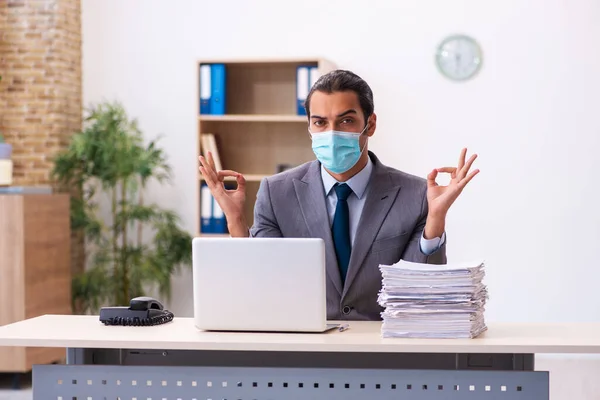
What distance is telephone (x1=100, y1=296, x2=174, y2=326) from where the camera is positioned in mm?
2650

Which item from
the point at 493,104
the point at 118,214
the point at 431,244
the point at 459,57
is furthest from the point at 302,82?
the point at 431,244

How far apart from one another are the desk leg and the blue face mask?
71 centimetres

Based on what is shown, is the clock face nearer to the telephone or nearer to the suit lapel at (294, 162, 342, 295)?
the suit lapel at (294, 162, 342, 295)

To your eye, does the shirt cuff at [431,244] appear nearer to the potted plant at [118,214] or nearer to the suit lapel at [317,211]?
the suit lapel at [317,211]

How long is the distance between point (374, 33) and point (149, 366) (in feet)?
12.5

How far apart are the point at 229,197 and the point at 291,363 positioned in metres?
0.63

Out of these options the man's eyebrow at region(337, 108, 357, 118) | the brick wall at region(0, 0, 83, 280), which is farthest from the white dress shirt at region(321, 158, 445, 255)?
the brick wall at region(0, 0, 83, 280)

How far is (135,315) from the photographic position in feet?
8.72

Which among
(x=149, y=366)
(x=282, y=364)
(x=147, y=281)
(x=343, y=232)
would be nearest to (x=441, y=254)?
(x=343, y=232)

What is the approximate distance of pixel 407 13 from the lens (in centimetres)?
578

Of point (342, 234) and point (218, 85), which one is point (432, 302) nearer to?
point (342, 234)

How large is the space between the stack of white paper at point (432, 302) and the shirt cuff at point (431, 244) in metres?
0.27

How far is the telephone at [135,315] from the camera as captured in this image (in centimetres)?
265

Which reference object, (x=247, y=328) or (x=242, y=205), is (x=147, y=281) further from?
(x=247, y=328)
